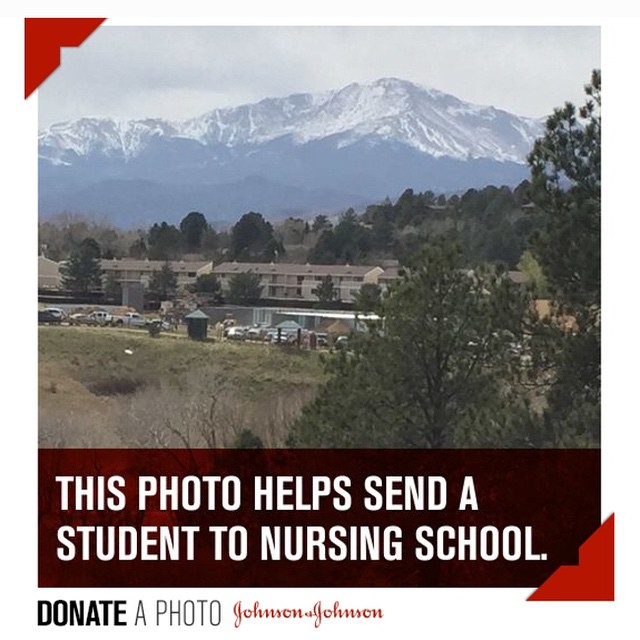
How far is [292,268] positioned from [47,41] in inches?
70.4

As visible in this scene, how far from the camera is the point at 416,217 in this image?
8.08 meters

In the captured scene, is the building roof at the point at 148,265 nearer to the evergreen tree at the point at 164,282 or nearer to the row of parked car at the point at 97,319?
the evergreen tree at the point at 164,282

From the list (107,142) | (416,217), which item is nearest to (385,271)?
(416,217)

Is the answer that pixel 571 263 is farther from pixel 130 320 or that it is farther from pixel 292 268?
pixel 130 320

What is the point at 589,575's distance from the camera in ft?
24.3

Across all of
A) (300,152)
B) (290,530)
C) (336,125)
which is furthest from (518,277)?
(290,530)

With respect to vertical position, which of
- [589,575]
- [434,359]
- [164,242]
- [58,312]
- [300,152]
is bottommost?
[589,575]

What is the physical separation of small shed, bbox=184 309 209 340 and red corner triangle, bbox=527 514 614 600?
7.33 feet

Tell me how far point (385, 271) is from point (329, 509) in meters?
1.43

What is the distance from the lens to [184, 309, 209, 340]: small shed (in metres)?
7.89

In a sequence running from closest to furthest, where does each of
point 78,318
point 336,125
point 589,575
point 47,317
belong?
point 589,575
point 47,317
point 78,318
point 336,125

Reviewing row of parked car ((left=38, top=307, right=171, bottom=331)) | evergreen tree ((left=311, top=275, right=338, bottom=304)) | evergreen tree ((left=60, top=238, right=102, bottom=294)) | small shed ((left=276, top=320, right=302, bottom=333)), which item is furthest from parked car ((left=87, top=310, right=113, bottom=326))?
evergreen tree ((left=311, top=275, right=338, bottom=304))

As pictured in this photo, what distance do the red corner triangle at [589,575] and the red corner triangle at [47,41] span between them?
3.68m
